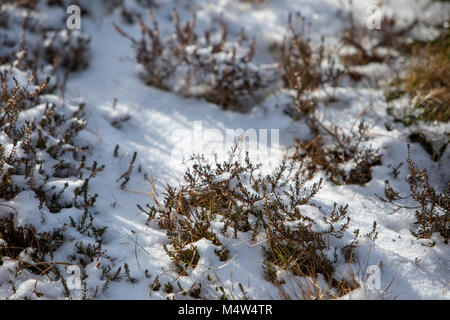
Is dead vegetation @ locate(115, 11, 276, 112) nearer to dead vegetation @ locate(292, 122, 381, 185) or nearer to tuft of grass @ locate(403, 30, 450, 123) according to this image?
dead vegetation @ locate(292, 122, 381, 185)

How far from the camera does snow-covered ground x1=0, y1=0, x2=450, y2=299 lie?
6.87 ft

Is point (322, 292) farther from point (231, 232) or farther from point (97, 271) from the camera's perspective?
point (97, 271)

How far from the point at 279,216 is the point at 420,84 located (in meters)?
2.20

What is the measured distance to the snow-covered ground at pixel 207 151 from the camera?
2.09m

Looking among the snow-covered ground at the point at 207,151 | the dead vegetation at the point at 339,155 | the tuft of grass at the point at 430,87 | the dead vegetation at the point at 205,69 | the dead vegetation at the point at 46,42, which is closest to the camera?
the snow-covered ground at the point at 207,151

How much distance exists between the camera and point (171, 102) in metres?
3.75

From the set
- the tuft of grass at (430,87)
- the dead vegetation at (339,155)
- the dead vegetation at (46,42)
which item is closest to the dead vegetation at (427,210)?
the dead vegetation at (339,155)

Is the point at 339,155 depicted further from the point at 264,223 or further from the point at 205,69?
the point at 205,69

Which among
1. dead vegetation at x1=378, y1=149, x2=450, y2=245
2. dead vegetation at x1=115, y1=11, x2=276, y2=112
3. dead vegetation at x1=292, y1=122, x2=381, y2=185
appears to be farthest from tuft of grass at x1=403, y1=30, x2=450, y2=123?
dead vegetation at x1=115, y1=11, x2=276, y2=112

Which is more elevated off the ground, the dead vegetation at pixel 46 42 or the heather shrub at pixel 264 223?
the dead vegetation at pixel 46 42

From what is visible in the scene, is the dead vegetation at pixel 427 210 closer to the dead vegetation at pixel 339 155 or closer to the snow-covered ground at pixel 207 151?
the snow-covered ground at pixel 207 151

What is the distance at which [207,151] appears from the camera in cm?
307

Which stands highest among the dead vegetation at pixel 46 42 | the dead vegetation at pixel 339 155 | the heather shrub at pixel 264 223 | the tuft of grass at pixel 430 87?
the dead vegetation at pixel 46 42

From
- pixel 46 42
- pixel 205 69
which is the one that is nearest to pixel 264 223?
pixel 205 69
